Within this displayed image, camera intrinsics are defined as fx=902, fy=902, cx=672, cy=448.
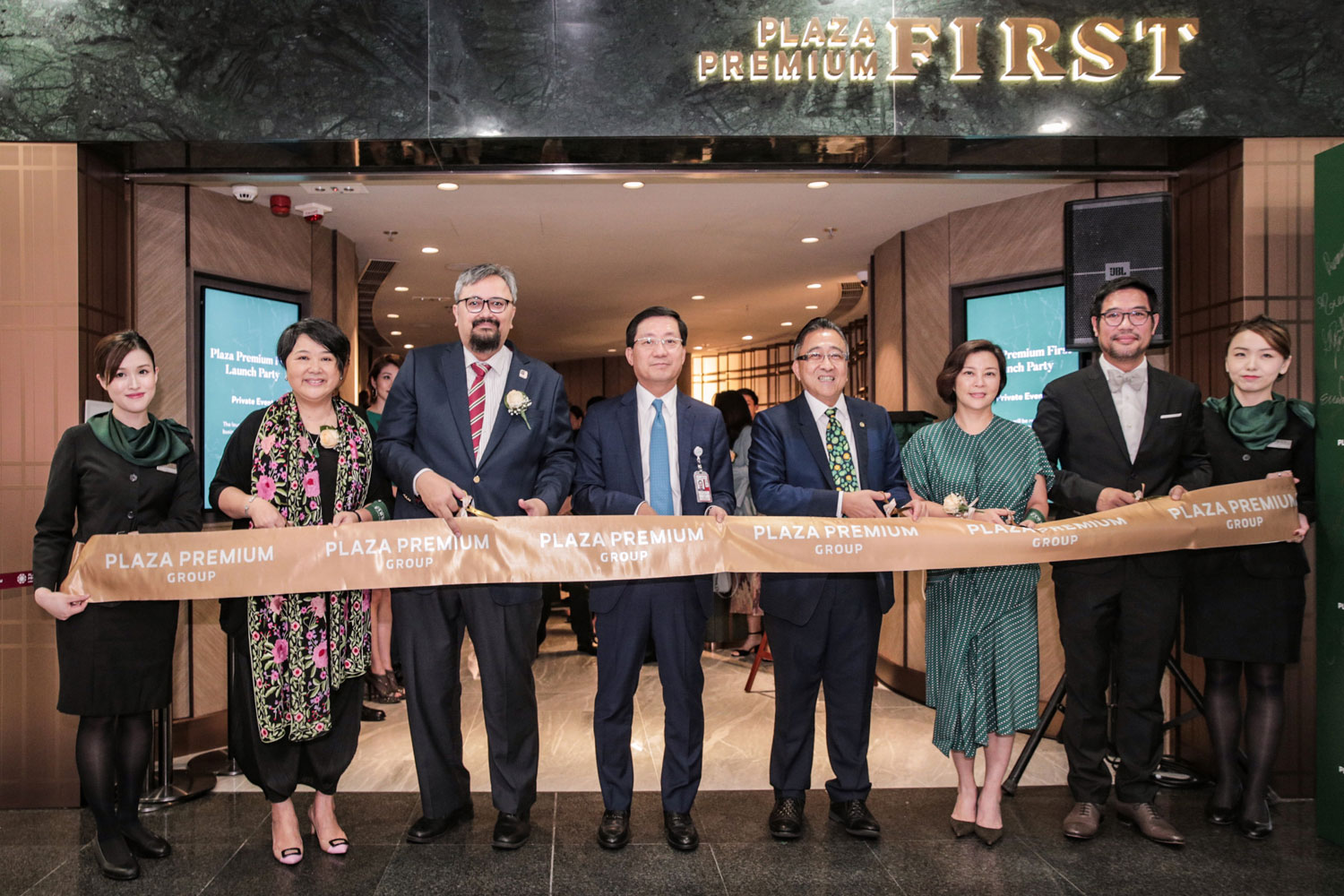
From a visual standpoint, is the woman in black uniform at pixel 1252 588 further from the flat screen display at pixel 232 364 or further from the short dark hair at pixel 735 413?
the flat screen display at pixel 232 364

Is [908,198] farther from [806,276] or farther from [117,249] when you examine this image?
[117,249]

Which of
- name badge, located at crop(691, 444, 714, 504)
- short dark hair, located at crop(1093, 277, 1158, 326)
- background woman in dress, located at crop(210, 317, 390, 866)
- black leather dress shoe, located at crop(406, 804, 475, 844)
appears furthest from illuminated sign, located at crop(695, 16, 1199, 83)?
black leather dress shoe, located at crop(406, 804, 475, 844)

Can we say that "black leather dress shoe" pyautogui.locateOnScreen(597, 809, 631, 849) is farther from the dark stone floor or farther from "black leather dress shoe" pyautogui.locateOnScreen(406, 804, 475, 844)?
"black leather dress shoe" pyautogui.locateOnScreen(406, 804, 475, 844)

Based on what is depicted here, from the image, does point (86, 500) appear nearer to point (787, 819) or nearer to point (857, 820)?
point (787, 819)

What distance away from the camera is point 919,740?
4414mm

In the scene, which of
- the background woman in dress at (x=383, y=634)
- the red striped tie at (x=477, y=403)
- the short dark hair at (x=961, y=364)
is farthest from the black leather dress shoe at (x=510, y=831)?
the background woman in dress at (x=383, y=634)

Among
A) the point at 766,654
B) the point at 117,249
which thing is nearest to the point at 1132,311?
the point at 766,654

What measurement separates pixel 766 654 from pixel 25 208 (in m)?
4.58

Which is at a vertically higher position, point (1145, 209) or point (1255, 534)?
point (1145, 209)

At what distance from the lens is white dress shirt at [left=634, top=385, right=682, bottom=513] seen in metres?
3.02

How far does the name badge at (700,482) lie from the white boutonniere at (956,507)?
0.77 meters

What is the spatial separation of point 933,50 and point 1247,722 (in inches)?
112

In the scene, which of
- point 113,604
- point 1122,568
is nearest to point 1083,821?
point 1122,568

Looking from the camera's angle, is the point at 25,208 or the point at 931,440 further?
the point at 25,208
